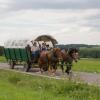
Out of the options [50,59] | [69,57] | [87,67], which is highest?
[69,57]

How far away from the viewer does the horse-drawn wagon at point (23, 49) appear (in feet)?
106

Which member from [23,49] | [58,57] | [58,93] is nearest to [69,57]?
[58,57]

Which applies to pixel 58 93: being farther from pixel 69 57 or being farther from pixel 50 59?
pixel 50 59

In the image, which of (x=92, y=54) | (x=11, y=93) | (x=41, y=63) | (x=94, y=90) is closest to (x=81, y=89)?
(x=94, y=90)

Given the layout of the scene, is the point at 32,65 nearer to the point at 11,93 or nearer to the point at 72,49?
the point at 72,49

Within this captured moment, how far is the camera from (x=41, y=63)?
30.6 m

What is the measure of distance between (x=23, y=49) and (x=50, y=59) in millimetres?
3909

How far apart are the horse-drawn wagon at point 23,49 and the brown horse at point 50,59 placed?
1.73m

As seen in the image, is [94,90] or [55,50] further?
[55,50]

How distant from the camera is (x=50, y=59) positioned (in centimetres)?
2928

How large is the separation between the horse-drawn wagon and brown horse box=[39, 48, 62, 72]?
68.2 inches

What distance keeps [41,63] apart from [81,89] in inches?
505

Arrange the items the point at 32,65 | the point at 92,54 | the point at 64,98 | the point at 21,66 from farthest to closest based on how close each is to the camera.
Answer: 1. the point at 92,54
2. the point at 21,66
3. the point at 32,65
4. the point at 64,98

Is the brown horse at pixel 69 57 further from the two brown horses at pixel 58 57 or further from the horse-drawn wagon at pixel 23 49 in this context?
the horse-drawn wagon at pixel 23 49
